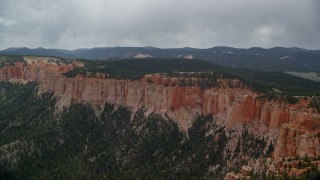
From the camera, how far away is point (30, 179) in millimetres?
126938

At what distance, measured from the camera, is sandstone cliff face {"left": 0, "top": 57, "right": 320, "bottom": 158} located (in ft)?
333

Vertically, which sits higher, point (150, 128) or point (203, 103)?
point (203, 103)

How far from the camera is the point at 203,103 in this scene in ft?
490

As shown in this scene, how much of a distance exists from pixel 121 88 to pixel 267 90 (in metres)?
52.5

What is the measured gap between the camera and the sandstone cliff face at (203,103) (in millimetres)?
101438

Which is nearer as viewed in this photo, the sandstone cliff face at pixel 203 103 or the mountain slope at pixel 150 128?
the sandstone cliff face at pixel 203 103

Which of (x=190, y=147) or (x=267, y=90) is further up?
(x=267, y=90)

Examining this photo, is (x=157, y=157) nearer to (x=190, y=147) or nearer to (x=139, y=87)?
(x=190, y=147)

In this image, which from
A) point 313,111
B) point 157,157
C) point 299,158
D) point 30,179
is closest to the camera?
point 299,158

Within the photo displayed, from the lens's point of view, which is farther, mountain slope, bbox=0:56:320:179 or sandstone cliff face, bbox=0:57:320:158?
mountain slope, bbox=0:56:320:179

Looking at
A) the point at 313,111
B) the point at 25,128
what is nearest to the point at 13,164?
the point at 25,128

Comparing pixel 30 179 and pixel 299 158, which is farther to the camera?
pixel 30 179

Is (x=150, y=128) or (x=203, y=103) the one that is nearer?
(x=203, y=103)

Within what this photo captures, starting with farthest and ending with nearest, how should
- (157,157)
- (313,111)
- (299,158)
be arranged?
(157,157) → (313,111) → (299,158)
